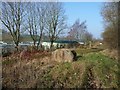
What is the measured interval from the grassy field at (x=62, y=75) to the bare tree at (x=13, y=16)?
8019mm

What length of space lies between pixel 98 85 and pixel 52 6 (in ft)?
39.7

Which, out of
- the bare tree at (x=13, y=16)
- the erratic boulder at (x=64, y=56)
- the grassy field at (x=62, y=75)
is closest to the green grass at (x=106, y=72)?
the grassy field at (x=62, y=75)

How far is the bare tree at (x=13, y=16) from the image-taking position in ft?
56.1

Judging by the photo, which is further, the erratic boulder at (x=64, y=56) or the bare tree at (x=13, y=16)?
the bare tree at (x=13, y=16)

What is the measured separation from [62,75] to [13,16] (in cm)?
1042

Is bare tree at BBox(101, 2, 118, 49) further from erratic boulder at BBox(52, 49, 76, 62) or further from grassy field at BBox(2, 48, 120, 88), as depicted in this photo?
erratic boulder at BBox(52, 49, 76, 62)

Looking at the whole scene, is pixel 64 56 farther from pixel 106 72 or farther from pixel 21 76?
pixel 21 76

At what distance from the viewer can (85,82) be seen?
25.8ft

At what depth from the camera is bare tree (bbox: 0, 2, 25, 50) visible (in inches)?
673

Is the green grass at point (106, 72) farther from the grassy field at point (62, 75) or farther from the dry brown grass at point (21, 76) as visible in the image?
the dry brown grass at point (21, 76)

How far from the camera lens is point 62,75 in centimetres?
840

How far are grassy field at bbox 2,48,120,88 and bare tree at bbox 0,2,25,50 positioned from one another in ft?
26.3

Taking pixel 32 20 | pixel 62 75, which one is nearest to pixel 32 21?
pixel 32 20

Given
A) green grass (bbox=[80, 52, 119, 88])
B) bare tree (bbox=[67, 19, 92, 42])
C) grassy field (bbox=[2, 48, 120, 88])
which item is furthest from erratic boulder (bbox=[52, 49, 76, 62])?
bare tree (bbox=[67, 19, 92, 42])
